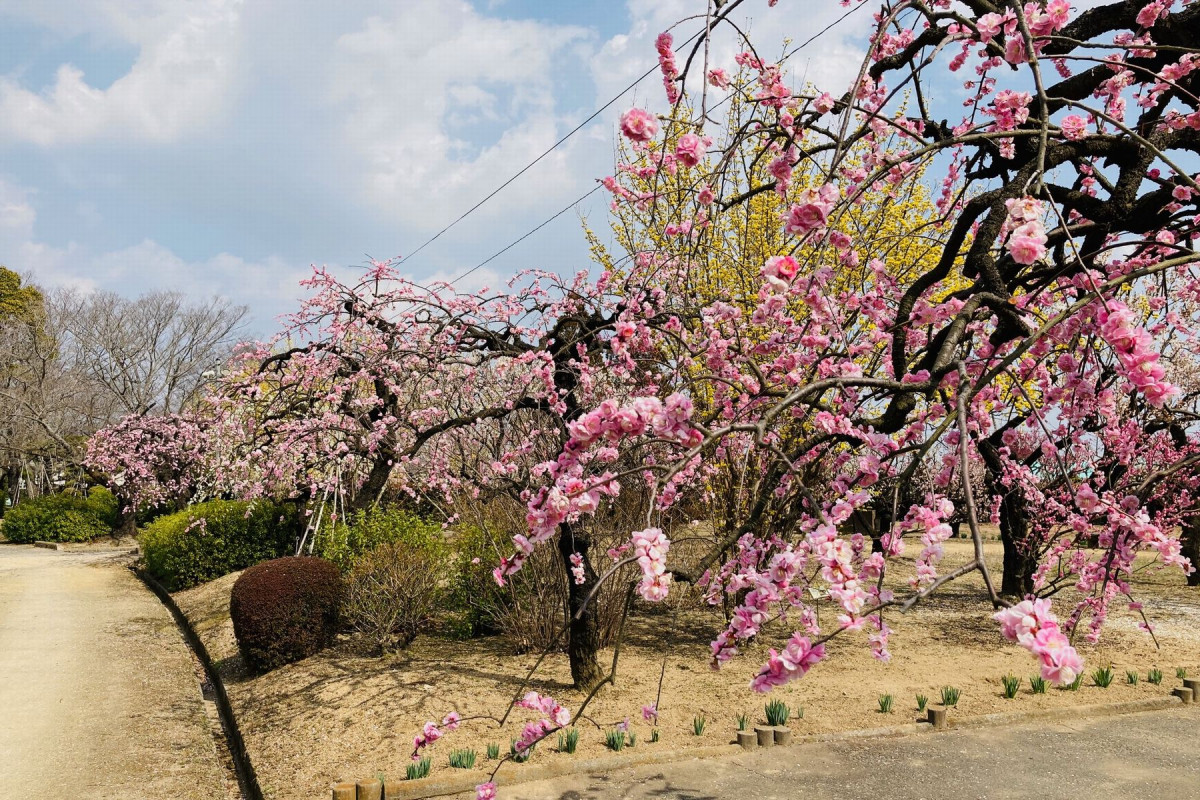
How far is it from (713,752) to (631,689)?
125cm

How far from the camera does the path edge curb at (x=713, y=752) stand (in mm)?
4316

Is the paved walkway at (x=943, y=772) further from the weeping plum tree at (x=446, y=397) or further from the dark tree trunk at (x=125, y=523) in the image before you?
the dark tree trunk at (x=125, y=523)

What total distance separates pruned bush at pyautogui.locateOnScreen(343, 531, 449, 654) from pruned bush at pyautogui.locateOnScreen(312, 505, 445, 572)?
0.77 metres

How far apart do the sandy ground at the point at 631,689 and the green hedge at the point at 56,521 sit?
17403 millimetres

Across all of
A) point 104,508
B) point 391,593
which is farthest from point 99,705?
point 104,508

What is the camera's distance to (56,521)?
72.6 ft

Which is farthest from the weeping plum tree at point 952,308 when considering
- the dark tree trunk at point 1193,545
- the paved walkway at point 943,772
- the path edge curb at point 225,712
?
the dark tree trunk at point 1193,545

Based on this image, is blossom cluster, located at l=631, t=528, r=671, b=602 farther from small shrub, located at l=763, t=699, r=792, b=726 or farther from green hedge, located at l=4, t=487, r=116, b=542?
green hedge, located at l=4, t=487, r=116, b=542

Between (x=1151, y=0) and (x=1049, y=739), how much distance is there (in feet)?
14.0

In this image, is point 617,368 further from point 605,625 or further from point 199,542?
point 199,542

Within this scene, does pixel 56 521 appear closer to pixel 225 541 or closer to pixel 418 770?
pixel 225 541

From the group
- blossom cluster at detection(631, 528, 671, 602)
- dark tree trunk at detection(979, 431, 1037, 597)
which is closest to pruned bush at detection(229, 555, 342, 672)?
blossom cluster at detection(631, 528, 671, 602)

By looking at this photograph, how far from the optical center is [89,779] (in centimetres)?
510

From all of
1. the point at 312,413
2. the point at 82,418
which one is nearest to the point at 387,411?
the point at 312,413
